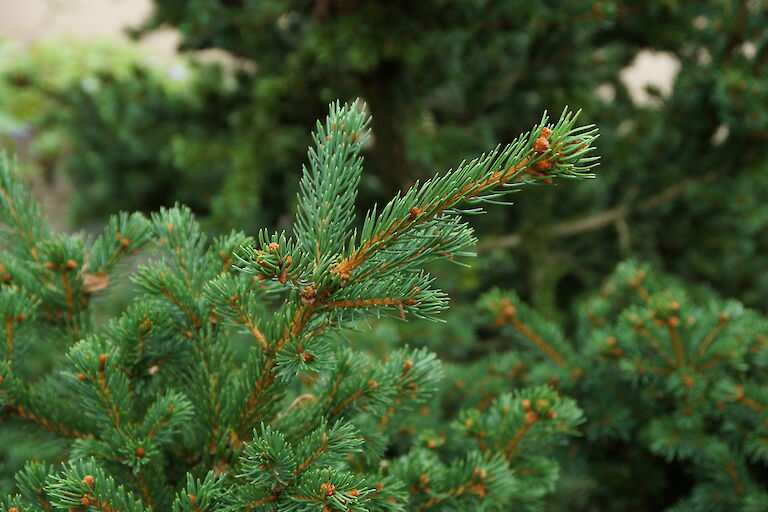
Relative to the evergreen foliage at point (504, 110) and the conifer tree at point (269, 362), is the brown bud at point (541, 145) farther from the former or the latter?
the evergreen foliage at point (504, 110)

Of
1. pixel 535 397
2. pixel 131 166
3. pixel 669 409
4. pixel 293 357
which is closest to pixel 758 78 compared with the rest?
pixel 669 409

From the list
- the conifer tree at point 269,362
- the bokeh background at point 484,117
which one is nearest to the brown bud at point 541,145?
the conifer tree at point 269,362

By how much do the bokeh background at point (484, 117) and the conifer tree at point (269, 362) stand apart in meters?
→ 1.03

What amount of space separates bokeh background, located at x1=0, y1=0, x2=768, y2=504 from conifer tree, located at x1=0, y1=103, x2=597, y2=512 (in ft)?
3.39

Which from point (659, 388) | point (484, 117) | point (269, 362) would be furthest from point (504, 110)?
point (269, 362)

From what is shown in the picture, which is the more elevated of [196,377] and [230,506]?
[196,377]

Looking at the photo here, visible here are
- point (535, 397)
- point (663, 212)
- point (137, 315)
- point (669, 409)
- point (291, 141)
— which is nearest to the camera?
point (137, 315)

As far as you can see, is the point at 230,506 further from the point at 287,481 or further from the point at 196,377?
the point at 196,377

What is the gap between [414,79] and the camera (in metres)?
2.46

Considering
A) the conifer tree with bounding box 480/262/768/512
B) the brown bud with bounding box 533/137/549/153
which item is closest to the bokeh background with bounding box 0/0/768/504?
the conifer tree with bounding box 480/262/768/512

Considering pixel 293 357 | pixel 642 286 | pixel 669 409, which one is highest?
pixel 642 286

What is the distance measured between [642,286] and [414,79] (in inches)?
46.8

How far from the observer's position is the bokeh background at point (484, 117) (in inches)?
76.9

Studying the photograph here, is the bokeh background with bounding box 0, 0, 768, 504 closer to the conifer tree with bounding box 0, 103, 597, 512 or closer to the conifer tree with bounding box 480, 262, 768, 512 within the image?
the conifer tree with bounding box 480, 262, 768, 512
